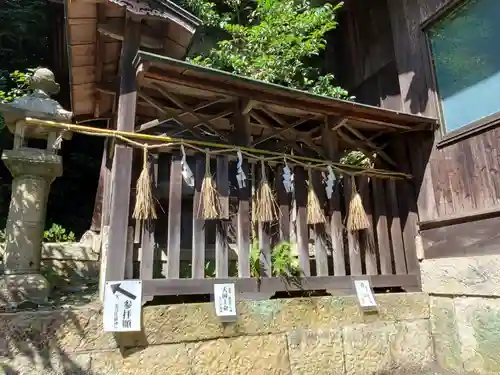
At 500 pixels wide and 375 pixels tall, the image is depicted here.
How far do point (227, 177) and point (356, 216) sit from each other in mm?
1730

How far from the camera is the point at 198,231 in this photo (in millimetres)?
3928

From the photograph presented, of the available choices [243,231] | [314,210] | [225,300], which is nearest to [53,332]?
[225,300]

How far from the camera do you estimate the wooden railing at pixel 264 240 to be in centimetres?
377

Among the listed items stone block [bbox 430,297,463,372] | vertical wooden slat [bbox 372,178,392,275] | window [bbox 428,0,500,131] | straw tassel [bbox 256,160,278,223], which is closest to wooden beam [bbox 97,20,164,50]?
straw tassel [bbox 256,160,278,223]

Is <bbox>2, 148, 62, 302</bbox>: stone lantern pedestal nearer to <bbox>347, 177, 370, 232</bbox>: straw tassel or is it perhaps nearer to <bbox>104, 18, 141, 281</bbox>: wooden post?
<bbox>104, 18, 141, 281</bbox>: wooden post

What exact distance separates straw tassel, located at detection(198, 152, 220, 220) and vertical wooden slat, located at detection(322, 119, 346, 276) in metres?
1.58

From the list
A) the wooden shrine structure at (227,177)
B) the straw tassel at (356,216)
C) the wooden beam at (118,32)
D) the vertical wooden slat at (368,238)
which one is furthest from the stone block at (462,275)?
the wooden beam at (118,32)

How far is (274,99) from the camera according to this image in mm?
4441

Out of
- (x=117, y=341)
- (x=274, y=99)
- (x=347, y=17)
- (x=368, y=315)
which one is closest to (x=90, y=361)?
(x=117, y=341)

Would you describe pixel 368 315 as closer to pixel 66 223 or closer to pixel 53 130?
pixel 53 130

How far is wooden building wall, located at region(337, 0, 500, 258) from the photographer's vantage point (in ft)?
14.3

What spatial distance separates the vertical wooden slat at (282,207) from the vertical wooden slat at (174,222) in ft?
3.91

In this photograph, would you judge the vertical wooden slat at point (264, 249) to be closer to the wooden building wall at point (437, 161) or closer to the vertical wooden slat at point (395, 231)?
Result: the vertical wooden slat at point (395, 231)

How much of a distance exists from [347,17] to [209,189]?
6.69 m
